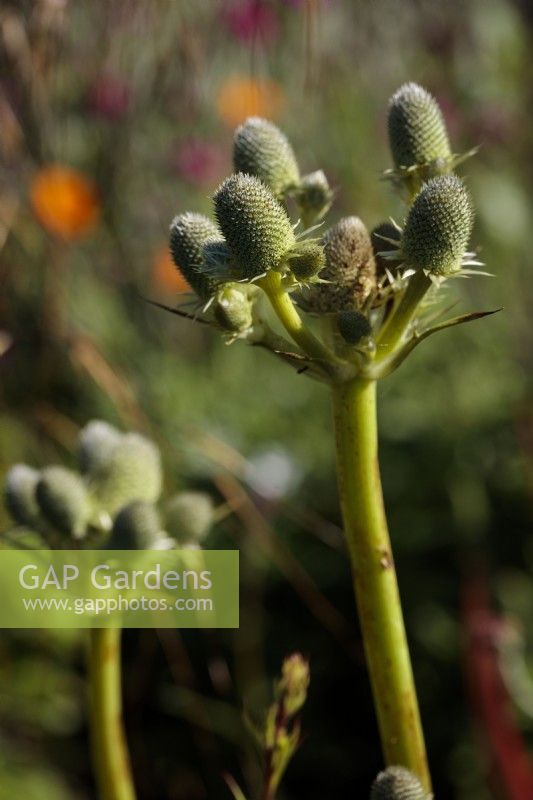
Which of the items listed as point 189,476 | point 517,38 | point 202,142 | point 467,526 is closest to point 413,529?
point 467,526

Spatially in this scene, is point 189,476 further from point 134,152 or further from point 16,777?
point 134,152

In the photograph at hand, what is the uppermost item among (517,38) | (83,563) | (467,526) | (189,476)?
(517,38)

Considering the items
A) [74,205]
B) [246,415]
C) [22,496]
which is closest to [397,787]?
[22,496]

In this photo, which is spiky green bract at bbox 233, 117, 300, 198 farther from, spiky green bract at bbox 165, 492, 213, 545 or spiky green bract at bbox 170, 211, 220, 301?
spiky green bract at bbox 165, 492, 213, 545

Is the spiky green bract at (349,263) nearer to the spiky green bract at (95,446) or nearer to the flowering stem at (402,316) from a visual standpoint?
the flowering stem at (402,316)

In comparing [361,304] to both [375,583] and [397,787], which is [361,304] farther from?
[397,787]

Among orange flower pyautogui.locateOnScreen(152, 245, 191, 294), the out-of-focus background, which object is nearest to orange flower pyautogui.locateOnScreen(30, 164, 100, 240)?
the out-of-focus background
